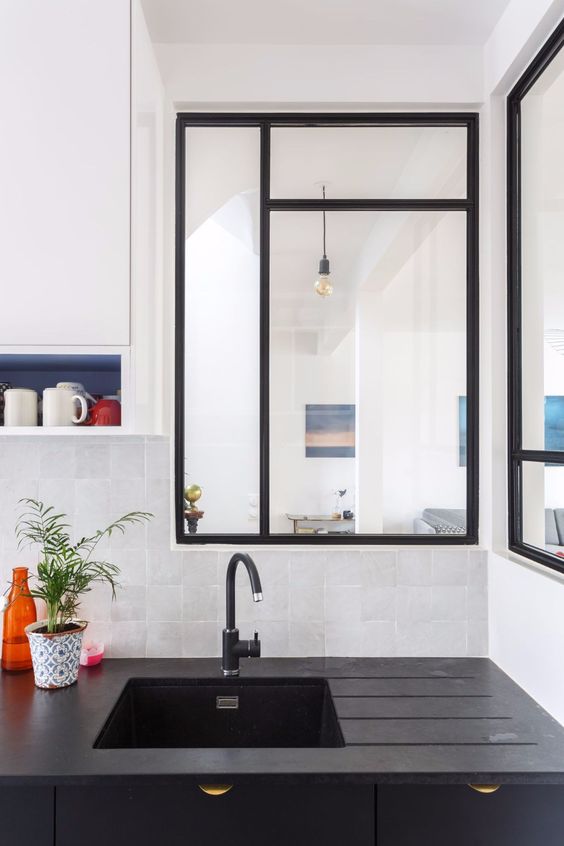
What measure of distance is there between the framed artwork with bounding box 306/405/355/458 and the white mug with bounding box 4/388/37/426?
0.82 meters

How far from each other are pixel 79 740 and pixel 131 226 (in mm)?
1245

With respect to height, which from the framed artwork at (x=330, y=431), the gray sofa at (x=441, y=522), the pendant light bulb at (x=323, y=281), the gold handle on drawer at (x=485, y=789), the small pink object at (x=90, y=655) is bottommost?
Answer: the gold handle on drawer at (x=485, y=789)

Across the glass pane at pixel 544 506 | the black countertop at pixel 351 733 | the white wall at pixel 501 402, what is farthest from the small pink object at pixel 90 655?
the glass pane at pixel 544 506

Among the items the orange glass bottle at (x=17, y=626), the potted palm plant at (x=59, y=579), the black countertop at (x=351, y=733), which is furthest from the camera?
the orange glass bottle at (x=17, y=626)

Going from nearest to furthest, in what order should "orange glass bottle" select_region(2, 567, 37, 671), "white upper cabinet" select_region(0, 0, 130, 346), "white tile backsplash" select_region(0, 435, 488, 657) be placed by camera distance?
"white upper cabinet" select_region(0, 0, 130, 346) < "orange glass bottle" select_region(2, 567, 37, 671) < "white tile backsplash" select_region(0, 435, 488, 657)

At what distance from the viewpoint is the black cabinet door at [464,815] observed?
125 centimetres

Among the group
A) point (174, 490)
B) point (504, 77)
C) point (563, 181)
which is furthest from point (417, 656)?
point (504, 77)

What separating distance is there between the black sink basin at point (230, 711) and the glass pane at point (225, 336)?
1.57 feet

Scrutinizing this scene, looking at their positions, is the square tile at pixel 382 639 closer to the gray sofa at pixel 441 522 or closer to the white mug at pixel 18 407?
the gray sofa at pixel 441 522

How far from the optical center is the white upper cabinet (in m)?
1.52

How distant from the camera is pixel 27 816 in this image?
1.24 meters

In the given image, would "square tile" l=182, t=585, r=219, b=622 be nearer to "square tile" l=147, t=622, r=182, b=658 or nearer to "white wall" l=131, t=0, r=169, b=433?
"square tile" l=147, t=622, r=182, b=658

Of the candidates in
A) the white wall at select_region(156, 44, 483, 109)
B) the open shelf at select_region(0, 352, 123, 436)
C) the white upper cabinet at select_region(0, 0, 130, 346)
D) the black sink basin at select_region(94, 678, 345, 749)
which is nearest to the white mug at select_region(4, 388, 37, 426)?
the open shelf at select_region(0, 352, 123, 436)

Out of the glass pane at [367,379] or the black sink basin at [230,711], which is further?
the glass pane at [367,379]
